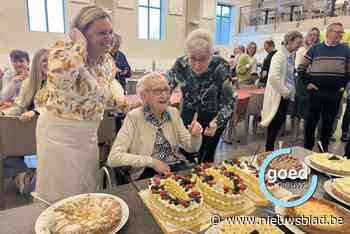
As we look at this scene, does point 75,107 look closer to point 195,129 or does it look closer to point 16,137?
point 195,129

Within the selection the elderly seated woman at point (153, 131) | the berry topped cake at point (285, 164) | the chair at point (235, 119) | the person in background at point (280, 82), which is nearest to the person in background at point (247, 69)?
the chair at point (235, 119)

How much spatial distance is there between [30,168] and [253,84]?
4.20 meters

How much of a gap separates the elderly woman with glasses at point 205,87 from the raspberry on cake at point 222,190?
2.27 feet

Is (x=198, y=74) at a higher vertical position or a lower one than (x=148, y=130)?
higher

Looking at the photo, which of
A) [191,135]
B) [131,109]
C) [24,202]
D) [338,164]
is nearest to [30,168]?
[24,202]

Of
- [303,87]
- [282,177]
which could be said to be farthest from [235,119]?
[282,177]

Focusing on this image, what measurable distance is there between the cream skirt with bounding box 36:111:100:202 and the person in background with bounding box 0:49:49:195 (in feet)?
1.74

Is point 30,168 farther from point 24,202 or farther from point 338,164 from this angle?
point 338,164

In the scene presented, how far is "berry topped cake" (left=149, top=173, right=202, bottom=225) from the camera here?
0.85 m

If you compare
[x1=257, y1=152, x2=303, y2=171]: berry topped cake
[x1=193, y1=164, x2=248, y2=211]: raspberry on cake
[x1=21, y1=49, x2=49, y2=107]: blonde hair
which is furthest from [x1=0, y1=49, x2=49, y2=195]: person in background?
[x1=257, y1=152, x2=303, y2=171]: berry topped cake

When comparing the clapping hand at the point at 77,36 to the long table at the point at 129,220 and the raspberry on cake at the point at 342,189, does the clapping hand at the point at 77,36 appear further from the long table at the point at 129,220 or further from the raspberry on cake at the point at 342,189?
the raspberry on cake at the point at 342,189

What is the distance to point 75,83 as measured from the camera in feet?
4.02

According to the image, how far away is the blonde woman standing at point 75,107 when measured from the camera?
1147 mm

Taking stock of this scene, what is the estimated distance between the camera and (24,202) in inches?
87.2
